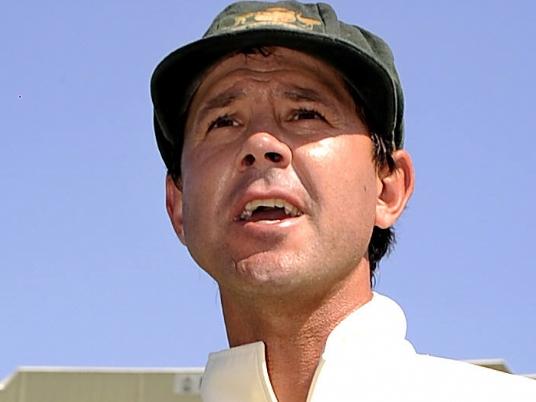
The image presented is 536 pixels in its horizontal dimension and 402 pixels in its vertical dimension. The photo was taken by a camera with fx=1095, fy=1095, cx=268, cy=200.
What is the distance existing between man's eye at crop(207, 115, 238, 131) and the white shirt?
0.51 metres

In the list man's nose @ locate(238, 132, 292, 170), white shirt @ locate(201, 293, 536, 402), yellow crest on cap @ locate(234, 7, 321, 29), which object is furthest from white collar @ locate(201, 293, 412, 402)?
yellow crest on cap @ locate(234, 7, 321, 29)

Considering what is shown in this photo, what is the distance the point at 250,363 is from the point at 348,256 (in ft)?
1.03

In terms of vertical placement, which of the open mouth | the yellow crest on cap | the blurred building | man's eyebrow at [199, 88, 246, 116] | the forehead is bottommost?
the blurred building

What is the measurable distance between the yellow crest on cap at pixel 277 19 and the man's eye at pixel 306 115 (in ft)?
0.63

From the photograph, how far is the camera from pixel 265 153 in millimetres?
2344

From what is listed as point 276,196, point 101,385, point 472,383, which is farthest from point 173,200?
point 101,385

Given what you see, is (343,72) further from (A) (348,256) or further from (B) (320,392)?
(B) (320,392)

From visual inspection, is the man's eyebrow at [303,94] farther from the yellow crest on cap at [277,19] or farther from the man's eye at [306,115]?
the yellow crest on cap at [277,19]

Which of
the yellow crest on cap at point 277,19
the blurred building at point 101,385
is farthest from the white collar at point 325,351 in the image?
the blurred building at point 101,385

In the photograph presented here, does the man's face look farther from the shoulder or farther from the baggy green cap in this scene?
the shoulder

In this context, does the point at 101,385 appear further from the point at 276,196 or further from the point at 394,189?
the point at 276,196

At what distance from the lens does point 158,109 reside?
2.79 meters

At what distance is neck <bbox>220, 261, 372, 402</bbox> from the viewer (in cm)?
237

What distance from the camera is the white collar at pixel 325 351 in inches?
91.4
